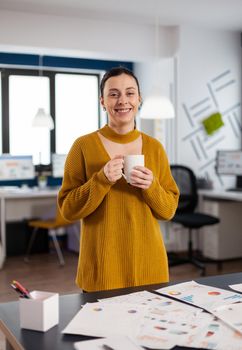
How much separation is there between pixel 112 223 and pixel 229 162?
4189 mm

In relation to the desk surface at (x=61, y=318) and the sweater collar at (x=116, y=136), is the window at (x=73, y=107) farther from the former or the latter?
the desk surface at (x=61, y=318)

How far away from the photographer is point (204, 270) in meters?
5.04

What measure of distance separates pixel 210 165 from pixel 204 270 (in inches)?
68.8

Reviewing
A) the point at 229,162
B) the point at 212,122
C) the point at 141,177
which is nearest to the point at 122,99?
the point at 141,177

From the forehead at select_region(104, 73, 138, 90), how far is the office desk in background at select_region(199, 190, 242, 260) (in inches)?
151

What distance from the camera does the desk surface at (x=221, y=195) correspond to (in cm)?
522

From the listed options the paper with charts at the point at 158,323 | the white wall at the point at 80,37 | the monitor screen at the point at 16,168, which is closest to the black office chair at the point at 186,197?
the white wall at the point at 80,37

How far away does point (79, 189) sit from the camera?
1.79m

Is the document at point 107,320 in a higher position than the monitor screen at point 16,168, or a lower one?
lower

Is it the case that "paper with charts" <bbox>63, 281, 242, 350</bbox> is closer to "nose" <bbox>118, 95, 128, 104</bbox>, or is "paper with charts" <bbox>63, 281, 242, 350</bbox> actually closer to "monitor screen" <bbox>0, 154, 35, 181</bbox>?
"nose" <bbox>118, 95, 128, 104</bbox>

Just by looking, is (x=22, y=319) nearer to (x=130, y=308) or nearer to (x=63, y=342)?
(x=63, y=342)

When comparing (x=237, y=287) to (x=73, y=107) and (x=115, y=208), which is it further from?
(x=73, y=107)

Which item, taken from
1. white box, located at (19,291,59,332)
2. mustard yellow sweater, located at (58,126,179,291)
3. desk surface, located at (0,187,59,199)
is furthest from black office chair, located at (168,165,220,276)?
white box, located at (19,291,59,332)

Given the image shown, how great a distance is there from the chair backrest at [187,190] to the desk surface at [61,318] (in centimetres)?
350
